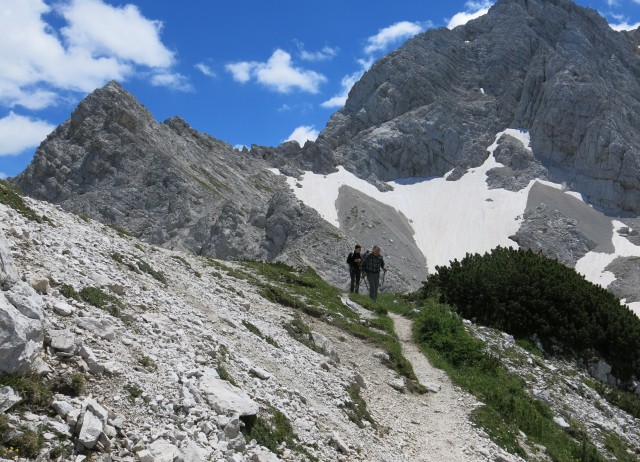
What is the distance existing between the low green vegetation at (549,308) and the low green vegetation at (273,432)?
18.5 meters

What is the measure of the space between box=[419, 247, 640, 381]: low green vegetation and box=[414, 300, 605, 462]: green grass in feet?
12.1

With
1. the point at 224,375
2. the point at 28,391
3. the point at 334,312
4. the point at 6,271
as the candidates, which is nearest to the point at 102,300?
the point at 6,271

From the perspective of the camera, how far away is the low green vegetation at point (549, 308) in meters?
25.9

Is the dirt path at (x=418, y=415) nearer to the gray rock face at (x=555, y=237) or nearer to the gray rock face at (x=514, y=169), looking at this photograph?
the gray rock face at (x=555, y=237)

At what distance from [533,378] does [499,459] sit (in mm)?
7686

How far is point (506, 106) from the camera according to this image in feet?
560

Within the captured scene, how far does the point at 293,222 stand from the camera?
3489 inches

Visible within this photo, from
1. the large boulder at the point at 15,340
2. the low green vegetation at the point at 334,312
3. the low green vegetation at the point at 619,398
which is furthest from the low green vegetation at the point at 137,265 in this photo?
the low green vegetation at the point at 619,398

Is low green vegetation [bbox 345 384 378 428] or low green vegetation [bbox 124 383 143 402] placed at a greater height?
low green vegetation [bbox 345 384 378 428]

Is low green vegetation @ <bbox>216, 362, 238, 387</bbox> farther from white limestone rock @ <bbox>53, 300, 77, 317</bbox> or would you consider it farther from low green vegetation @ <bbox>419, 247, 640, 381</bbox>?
low green vegetation @ <bbox>419, 247, 640, 381</bbox>

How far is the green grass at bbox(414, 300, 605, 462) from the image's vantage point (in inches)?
633

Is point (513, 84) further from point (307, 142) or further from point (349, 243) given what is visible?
point (349, 243)

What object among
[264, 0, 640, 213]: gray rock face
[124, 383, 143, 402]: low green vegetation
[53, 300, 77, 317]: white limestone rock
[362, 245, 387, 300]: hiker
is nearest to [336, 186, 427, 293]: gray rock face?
[264, 0, 640, 213]: gray rock face

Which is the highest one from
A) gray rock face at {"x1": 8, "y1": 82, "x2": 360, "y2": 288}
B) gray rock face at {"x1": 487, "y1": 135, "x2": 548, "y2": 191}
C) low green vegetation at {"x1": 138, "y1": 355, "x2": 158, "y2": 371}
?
gray rock face at {"x1": 487, "y1": 135, "x2": 548, "y2": 191}
